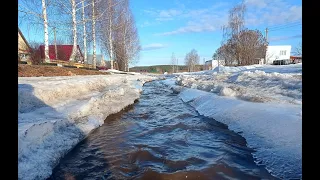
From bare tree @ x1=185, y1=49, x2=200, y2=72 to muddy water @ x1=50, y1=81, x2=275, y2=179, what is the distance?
273ft

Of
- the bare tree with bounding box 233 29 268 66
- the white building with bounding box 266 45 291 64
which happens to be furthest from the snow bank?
the white building with bounding box 266 45 291 64

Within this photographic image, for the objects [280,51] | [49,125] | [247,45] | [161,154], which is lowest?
[161,154]

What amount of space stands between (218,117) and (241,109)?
52cm

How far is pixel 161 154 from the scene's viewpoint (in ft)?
9.73

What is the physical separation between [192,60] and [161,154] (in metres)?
86.9

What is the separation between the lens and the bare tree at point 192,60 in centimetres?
8654

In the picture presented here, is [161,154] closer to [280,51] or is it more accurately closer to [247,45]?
[247,45]

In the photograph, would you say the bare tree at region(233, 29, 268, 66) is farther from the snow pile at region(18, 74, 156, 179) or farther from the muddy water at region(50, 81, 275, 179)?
the muddy water at region(50, 81, 275, 179)

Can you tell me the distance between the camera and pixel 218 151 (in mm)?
3082

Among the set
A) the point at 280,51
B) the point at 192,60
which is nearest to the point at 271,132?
the point at 280,51

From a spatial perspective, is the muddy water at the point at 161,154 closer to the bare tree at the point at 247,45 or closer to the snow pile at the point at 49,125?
the snow pile at the point at 49,125
